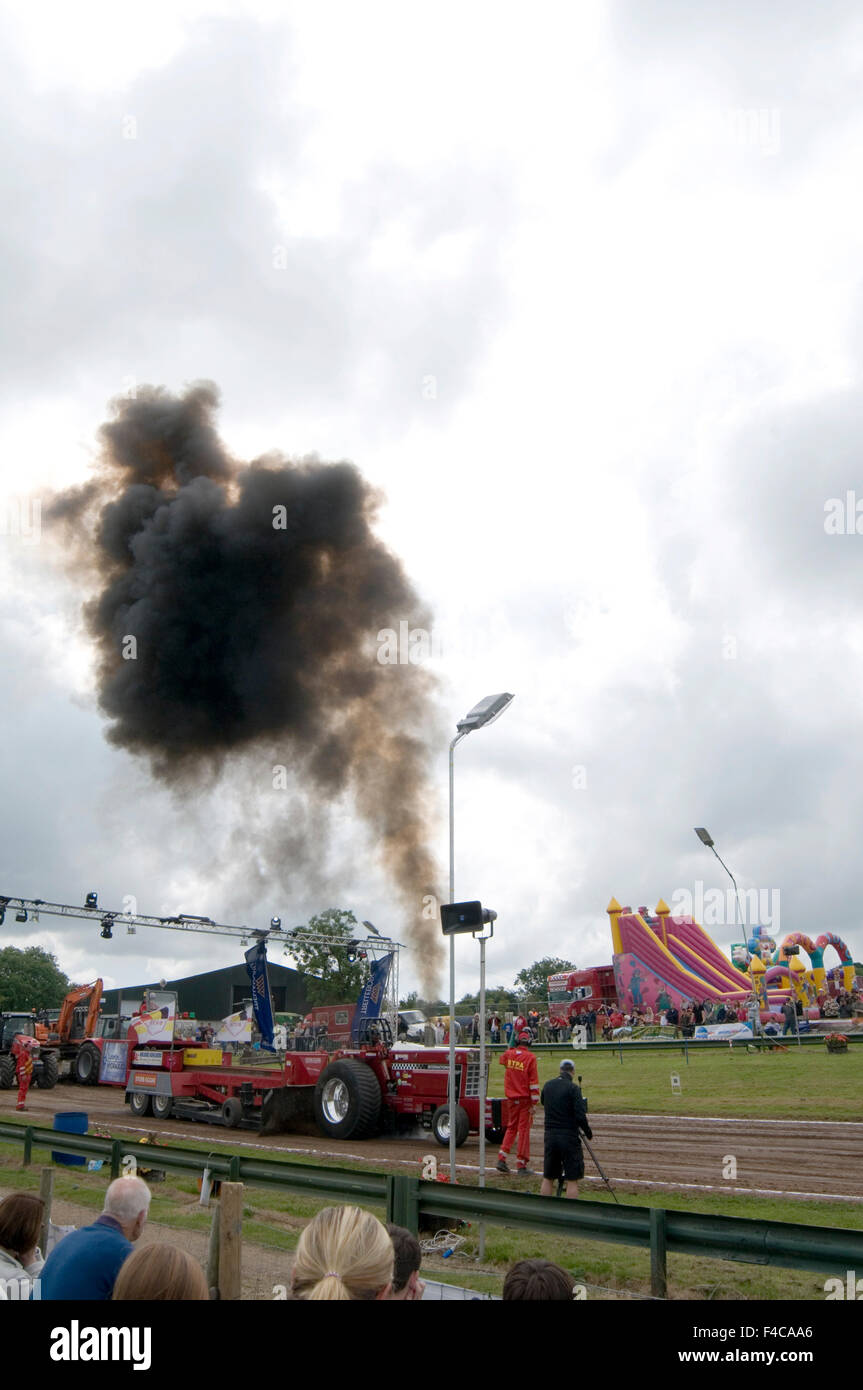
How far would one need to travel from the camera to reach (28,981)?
388 feet

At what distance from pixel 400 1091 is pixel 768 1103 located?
695 cm

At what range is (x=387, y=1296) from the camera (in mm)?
2641

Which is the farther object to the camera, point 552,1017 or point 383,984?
point 552,1017

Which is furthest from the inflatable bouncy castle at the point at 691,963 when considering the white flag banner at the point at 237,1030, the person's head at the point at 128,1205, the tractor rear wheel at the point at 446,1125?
the person's head at the point at 128,1205

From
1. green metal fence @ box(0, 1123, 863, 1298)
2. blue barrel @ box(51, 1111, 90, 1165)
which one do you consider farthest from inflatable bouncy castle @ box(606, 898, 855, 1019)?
green metal fence @ box(0, 1123, 863, 1298)

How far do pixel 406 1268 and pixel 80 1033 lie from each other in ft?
94.4

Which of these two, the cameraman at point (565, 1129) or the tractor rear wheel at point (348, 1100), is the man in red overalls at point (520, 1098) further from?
the tractor rear wheel at point (348, 1100)

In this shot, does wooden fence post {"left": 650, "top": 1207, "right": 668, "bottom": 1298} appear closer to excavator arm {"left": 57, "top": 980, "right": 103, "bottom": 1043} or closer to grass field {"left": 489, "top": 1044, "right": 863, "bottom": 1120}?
grass field {"left": 489, "top": 1044, "right": 863, "bottom": 1120}

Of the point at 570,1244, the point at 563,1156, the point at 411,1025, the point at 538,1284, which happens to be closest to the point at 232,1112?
the point at 563,1156

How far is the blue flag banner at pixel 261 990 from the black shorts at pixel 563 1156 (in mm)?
12287

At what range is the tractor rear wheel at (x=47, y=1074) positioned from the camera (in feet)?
88.3

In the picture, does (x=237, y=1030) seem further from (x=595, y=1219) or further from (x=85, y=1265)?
(x=85, y=1265)
